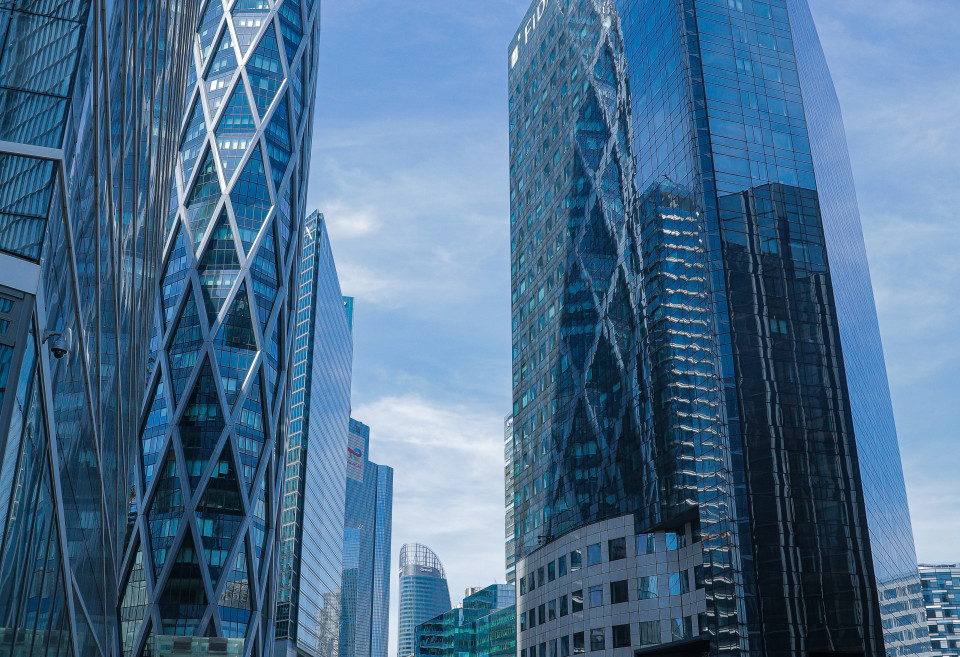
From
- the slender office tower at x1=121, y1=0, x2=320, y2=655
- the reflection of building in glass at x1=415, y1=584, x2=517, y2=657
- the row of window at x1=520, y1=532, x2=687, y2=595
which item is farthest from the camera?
the reflection of building in glass at x1=415, y1=584, x2=517, y2=657

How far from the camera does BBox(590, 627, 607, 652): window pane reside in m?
74.8

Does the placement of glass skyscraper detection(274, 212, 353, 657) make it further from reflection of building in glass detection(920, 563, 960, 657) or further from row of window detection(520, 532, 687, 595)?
reflection of building in glass detection(920, 563, 960, 657)

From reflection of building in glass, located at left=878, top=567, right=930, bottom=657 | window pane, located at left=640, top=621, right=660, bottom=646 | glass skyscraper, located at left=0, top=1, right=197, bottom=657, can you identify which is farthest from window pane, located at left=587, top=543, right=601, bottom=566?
glass skyscraper, located at left=0, top=1, right=197, bottom=657

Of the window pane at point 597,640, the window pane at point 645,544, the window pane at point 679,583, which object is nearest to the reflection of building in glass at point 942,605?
the window pane at point 597,640

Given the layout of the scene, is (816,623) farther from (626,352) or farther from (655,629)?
(626,352)

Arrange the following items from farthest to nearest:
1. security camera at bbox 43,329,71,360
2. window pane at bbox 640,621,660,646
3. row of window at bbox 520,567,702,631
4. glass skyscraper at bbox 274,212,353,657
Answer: glass skyscraper at bbox 274,212,353,657
window pane at bbox 640,621,660,646
row of window at bbox 520,567,702,631
security camera at bbox 43,329,71,360

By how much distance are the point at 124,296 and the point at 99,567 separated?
10668 mm

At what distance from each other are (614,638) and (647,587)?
5638mm

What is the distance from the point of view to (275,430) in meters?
101

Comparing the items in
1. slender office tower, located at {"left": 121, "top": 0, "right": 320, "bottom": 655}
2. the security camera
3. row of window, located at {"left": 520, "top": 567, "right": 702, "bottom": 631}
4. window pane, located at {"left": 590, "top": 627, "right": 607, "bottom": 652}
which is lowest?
window pane, located at {"left": 590, "top": 627, "right": 607, "bottom": 652}

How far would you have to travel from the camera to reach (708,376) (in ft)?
226

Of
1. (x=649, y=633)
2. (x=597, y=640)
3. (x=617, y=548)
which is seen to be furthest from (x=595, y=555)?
(x=649, y=633)

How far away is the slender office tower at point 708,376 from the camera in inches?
2544

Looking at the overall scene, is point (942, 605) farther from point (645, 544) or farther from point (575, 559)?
point (645, 544)
